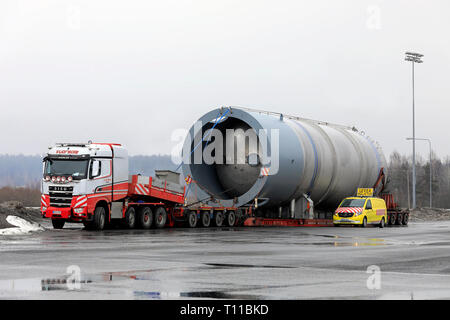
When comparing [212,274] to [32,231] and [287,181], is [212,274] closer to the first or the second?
[32,231]

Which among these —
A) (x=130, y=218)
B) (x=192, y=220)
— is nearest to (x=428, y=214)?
(x=192, y=220)

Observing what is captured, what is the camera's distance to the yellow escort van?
122 feet

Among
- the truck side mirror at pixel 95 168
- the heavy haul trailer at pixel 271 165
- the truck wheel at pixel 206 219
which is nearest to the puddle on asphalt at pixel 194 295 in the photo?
the truck side mirror at pixel 95 168

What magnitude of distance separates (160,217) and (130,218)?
6.23 feet

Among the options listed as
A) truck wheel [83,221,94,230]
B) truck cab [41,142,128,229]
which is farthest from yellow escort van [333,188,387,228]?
truck wheel [83,221,94,230]

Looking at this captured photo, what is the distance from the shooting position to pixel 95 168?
2936cm

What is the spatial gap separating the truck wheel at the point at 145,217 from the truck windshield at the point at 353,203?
402 inches

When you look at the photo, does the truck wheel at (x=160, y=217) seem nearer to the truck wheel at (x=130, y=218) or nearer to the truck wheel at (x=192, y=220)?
the truck wheel at (x=192, y=220)

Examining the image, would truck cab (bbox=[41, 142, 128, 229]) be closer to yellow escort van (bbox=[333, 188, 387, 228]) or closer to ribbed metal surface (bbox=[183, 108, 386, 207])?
ribbed metal surface (bbox=[183, 108, 386, 207])

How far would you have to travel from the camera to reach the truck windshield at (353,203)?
Result: 124ft

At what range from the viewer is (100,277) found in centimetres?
1169

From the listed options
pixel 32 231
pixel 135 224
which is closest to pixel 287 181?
pixel 135 224
